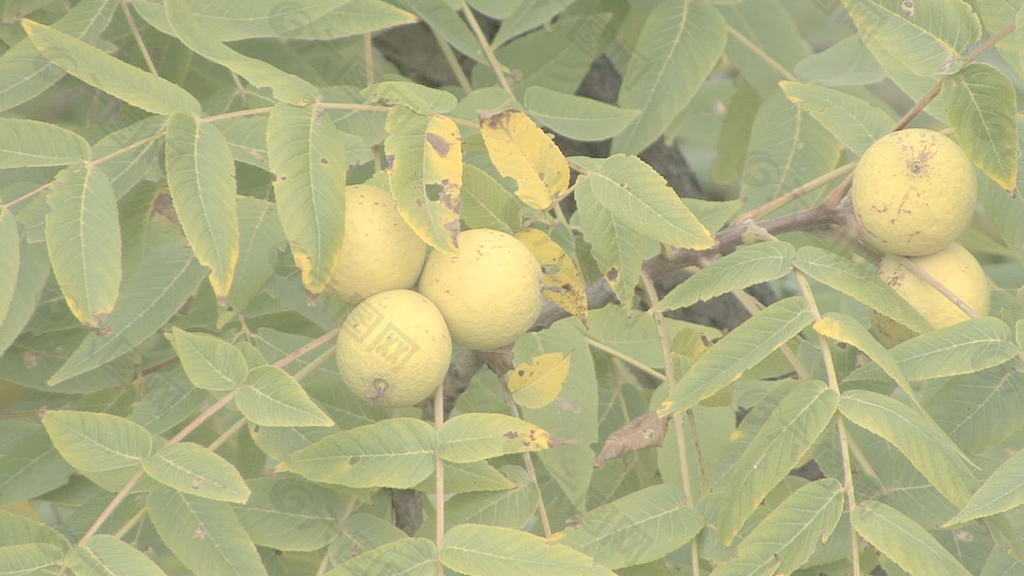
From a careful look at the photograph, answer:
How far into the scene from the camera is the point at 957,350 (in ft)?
6.02

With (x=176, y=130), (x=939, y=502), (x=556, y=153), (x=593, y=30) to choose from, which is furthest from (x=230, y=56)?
(x=939, y=502)

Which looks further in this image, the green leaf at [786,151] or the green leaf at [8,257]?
the green leaf at [786,151]

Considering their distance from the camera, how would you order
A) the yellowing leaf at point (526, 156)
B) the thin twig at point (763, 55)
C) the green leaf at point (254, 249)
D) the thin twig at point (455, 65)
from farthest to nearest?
the thin twig at point (455, 65) → the thin twig at point (763, 55) → the green leaf at point (254, 249) → the yellowing leaf at point (526, 156)

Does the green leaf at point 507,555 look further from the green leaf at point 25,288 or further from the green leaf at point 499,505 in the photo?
the green leaf at point 25,288

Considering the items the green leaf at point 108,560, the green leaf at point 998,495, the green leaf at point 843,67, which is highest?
the green leaf at point 843,67

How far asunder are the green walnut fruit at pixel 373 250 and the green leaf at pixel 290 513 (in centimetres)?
37

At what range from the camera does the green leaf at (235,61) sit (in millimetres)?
1923

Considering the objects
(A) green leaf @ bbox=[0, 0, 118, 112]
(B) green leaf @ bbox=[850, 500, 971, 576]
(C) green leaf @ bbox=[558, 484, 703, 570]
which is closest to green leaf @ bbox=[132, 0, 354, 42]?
(A) green leaf @ bbox=[0, 0, 118, 112]

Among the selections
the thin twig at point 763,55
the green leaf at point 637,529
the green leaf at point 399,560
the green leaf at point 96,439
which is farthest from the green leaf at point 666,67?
the green leaf at point 96,439

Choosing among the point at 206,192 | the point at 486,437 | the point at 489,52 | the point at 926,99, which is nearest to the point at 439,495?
the point at 486,437

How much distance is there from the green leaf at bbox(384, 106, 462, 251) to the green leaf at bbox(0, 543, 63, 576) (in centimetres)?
71

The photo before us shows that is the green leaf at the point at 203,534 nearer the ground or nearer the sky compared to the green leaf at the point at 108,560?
nearer the ground

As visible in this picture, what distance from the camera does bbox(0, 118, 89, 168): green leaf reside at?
1960 mm

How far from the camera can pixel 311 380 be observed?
2.36 metres
